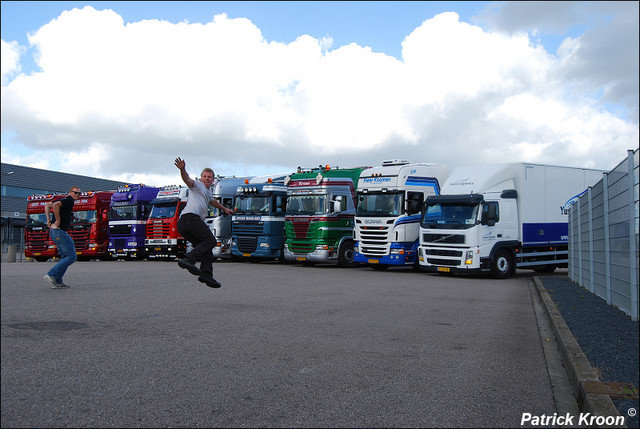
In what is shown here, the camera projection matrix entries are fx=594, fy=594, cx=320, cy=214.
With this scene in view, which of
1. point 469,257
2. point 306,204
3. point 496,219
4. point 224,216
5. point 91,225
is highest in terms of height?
point 306,204

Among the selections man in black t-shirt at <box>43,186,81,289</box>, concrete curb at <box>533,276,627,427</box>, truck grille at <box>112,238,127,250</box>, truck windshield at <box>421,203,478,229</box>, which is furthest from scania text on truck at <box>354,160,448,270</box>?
man in black t-shirt at <box>43,186,81,289</box>

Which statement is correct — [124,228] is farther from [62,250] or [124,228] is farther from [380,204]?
[380,204]

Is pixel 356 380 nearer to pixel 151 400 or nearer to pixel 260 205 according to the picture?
pixel 151 400

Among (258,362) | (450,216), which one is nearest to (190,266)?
(258,362)

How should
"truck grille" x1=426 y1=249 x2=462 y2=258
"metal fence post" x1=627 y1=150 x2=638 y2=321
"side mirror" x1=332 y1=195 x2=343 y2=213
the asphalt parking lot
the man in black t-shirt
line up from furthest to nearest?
"side mirror" x1=332 y1=195 x2=343 y2=213, "truck grille" x1=426 y1=249 x2=462 y2=258, "metal fence post" x1=627 y1=150 x2=638 y2=321, the man in black t-shirt, the asphalt parking lot

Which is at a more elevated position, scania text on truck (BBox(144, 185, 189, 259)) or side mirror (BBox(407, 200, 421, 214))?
side mirror (BBox(407, 200, 421, 214))

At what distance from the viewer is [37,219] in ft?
22.3

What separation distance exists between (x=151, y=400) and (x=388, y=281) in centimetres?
1393

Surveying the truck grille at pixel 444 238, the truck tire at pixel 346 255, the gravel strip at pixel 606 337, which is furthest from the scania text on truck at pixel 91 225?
the truck tire at pixel 346 255

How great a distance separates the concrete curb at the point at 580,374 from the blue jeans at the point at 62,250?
5.44 m

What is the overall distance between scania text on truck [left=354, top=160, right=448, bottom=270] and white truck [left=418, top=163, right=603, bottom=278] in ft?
3.55

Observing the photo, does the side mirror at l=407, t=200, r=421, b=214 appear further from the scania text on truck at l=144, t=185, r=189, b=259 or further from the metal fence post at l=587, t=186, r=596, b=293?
the metal fence post at l=587, t=186, r=596, b=293

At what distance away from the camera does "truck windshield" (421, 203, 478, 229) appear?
20.2 metres

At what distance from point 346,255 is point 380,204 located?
12.0 ft
